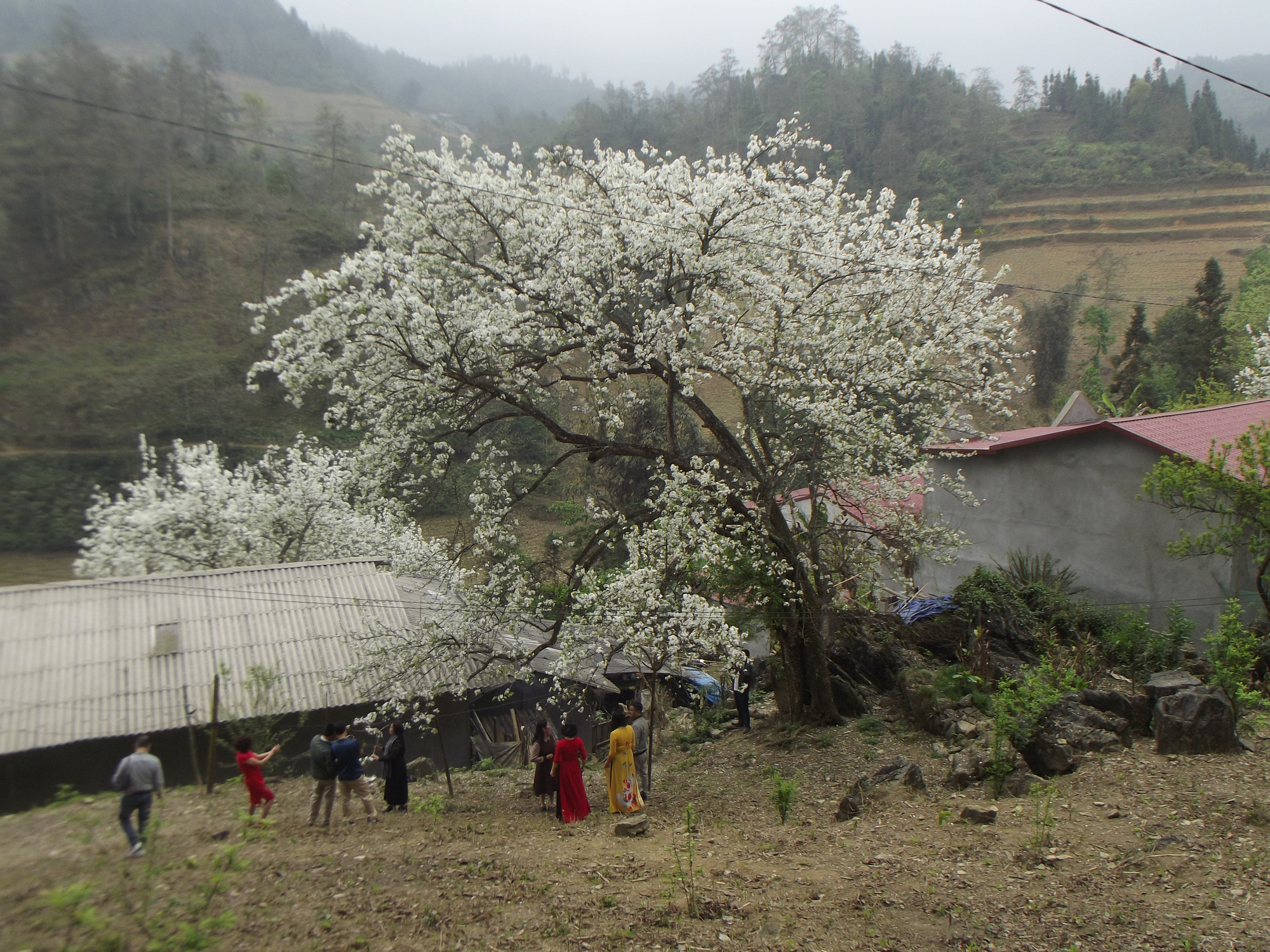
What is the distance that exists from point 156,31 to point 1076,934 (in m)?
90.5

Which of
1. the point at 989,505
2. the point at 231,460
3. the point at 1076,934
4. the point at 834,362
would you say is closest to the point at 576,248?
the point at 834,362

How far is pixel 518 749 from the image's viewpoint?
53.7 feet

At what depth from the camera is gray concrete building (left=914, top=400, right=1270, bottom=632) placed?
16.0 metres

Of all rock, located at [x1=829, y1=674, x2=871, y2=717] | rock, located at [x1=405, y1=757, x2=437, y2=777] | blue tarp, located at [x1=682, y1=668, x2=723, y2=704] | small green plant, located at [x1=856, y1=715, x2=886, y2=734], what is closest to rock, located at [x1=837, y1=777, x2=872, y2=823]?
small green plant, located at [x1=856, y1=715, x2=886, y2=734]

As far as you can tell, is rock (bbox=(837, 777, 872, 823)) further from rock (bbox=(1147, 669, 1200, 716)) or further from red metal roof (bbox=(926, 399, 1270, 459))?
red metal roof (bbox=(926, 399, 1270, 459))

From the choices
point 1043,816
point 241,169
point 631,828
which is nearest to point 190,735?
point 631,828

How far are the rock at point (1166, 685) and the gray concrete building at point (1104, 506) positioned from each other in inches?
261

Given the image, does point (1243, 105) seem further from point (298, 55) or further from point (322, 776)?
point (322, 776)

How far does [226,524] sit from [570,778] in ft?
48.5

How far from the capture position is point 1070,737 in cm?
923

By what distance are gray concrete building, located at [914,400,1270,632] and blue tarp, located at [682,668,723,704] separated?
6.65 meters

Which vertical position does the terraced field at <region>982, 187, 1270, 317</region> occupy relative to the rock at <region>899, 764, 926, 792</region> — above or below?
above

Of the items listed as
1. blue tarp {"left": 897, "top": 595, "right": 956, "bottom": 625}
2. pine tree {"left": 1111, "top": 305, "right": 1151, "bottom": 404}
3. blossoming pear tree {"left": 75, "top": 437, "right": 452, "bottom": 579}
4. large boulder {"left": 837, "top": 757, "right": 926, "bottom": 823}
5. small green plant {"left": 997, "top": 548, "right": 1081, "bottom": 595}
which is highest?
pine tree {"left": 1111, "top": 305, "right": 1151, "bottom": 404}

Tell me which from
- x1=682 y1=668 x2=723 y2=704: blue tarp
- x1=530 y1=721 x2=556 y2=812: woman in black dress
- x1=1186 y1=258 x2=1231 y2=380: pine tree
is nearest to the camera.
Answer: x1=530 y1=721 x2=556 y2=812: woman in black dress
